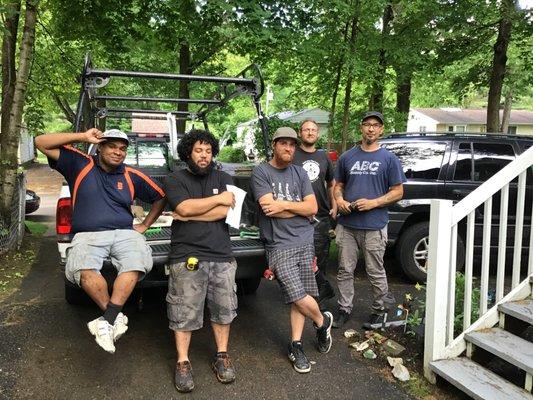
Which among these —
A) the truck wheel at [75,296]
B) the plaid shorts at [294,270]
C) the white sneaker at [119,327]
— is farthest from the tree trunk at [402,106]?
the white sneaker at [119,327]

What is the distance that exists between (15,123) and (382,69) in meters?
6.67

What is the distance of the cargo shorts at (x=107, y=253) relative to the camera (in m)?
3.11

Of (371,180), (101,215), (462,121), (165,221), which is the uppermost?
(462,121)

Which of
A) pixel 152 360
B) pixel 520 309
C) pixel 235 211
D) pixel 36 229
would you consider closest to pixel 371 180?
pixel 235 211

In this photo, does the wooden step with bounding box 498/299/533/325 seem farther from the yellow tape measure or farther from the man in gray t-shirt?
the yellow tape measure

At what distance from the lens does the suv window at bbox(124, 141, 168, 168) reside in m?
6.89

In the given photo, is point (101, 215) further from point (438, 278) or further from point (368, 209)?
point (438, 278)

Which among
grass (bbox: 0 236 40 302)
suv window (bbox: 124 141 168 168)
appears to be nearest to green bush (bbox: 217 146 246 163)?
suv window (bbox: 124 141 168 168)

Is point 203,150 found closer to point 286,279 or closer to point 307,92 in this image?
point 286,279

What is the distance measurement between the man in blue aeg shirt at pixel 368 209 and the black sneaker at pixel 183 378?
1.58 metres

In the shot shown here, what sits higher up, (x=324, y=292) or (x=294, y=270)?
(x=294, y=270)

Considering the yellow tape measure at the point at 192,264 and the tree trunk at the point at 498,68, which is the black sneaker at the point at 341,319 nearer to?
the yellow tape measure at the point at 192,264

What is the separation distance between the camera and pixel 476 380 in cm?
297

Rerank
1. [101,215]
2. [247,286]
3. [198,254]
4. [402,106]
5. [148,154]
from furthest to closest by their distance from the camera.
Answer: [402,106], [148,154], [247,286], [101,215], [198,254]
